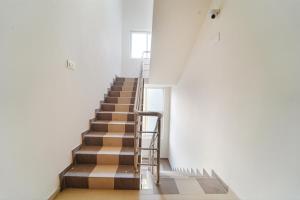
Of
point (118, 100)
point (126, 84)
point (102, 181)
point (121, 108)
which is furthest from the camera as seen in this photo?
point (126, 84)

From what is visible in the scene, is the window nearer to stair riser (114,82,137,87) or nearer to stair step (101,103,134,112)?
stair riser (114,82,137,87)

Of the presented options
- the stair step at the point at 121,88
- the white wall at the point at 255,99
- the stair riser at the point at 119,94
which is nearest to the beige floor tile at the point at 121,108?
the stair riser at the point at 119,94


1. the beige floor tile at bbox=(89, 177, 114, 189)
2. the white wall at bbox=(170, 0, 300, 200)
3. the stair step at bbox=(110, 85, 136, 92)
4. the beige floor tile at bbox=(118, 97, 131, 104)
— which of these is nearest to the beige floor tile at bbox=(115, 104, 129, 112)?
the beige floor tile at bbox=(118, 97, 131, 104)

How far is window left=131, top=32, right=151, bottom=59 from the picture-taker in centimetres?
657

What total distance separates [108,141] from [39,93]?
1.43 meters

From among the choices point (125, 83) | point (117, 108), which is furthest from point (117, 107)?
point (125, 83)

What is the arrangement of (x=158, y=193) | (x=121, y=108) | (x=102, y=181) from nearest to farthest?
1. (x=158, y=193)
2. (x=102, y=181)
3. (x=121, y=108)

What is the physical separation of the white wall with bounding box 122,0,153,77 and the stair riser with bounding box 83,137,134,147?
409 centimetres

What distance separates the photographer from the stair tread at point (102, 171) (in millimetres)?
2166

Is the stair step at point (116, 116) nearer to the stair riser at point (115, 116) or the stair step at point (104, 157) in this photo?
the stair riser at point (115, 116)

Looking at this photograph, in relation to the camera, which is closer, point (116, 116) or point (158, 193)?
point (158, 193)

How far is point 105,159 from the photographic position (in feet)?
8.27

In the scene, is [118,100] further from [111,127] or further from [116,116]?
[111,127]

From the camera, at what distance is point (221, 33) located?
236cm
